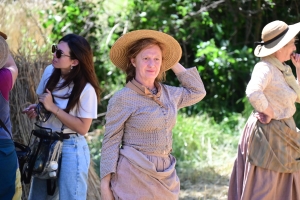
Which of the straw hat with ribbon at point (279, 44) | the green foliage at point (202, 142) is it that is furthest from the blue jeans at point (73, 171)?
the green foliage at point (202, 142)

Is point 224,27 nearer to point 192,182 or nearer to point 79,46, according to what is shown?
point 192,182

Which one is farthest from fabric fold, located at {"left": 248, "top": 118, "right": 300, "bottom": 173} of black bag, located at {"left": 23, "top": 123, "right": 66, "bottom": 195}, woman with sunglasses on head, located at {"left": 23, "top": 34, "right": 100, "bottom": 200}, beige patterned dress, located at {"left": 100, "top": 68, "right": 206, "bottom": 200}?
black bag, located at {"left": 23, "top": 123, "right": 66, "bottom": 195}

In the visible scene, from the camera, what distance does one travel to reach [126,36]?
3871 millimetres

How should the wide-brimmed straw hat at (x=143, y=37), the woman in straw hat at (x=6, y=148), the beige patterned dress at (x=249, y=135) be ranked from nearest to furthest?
the wide-brimmed straw hat at (x=143, y=37)
the woman in straw hat at (x=6, y=148)
the beige patterned dress at (x=249, y=135)

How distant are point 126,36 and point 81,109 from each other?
78cm

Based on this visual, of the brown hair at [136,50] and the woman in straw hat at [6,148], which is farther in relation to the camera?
the woman in straw hat at [6,148]

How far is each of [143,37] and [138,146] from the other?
0.66 meters

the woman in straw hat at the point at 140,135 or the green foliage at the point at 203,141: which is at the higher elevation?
the woman in straw hat at the point at 140,135

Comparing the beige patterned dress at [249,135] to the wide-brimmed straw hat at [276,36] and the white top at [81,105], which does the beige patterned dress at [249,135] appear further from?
the white top at [81,105]

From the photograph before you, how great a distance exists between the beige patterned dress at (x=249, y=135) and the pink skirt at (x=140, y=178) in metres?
1.57

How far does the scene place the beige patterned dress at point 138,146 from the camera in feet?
12.3

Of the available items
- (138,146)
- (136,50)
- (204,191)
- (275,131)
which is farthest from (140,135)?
(204,191)

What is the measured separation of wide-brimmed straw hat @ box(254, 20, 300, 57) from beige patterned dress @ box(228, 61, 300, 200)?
0.14m

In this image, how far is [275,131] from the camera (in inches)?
208
